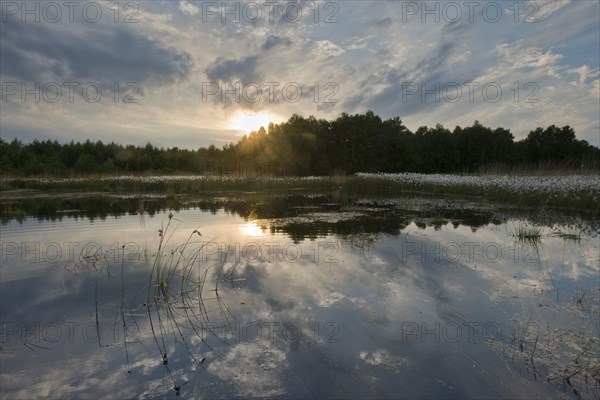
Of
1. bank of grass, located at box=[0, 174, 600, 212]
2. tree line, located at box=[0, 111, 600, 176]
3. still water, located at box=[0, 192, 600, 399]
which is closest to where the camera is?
still water, located at box=[0, 192, 600, 399]

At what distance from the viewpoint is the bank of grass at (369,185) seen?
17.9 m

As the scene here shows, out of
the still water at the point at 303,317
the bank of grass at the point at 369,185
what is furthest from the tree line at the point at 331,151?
the still water at the point at 303,317

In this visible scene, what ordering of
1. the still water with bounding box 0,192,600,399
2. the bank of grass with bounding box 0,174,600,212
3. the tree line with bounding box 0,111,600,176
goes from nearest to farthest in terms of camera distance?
the still water with bounding box 0,192,600,399 → the bank of grass with bounding box 0,174,600,212 → the tree line with bounding box 0,111,600,176

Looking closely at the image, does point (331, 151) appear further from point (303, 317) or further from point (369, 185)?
point (303, 317)

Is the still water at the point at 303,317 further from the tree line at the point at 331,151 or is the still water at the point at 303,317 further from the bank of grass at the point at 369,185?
the tree line at the point at 331,151

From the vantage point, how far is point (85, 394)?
3408 millimetres

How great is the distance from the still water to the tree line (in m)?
38.3

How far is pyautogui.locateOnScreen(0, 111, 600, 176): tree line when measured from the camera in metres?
53.3

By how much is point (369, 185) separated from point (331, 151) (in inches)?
1077

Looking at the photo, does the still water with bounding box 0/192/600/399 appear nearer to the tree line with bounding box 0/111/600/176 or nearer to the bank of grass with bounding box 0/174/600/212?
the bank of grass with bounding box 0/174/600/212

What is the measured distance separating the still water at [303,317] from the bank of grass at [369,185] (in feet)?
28.2

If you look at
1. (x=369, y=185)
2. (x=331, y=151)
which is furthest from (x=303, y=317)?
(x=331, y=151)

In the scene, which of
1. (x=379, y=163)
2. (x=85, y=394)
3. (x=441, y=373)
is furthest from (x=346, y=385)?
(x=379, y=163)

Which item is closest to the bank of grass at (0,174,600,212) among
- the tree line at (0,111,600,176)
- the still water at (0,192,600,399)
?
the still water at (0,192,600,399)
